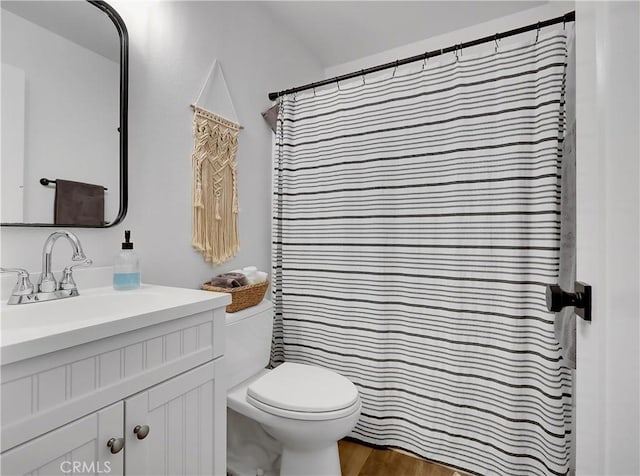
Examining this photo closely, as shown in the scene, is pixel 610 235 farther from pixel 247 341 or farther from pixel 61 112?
pixel 61 112

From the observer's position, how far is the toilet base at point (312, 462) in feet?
4.57

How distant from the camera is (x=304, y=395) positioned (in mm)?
1391

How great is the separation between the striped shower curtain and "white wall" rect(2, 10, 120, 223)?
3.14 feet

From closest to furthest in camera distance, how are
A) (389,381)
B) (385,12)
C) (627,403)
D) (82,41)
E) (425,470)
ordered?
1. (627,403)
2. (82,41)
3. (425,470)
4. (389,381)
5. (385,12)

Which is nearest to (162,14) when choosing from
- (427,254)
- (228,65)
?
(228,65)

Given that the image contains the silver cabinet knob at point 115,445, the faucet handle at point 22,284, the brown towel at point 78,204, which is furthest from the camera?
the brown towel at point 78,204

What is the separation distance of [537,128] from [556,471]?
1.35 meters

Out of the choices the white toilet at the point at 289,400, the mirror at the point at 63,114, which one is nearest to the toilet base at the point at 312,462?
the white toilet at the point at 289,400

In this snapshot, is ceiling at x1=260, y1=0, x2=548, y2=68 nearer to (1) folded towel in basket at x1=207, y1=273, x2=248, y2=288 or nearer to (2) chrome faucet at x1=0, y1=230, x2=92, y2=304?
(1) folded towel in basket at x1=207, y1=273, x2=248, y2=288

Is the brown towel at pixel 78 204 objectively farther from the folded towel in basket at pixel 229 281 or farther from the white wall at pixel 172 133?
the folded towel in basket at pixel 229 281

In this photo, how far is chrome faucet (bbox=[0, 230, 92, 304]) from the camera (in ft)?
3.44

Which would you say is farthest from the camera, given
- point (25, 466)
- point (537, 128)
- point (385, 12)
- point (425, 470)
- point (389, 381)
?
point (385, 12)

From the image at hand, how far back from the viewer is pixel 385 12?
6.95 ft

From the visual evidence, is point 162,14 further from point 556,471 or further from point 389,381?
point 556,471
